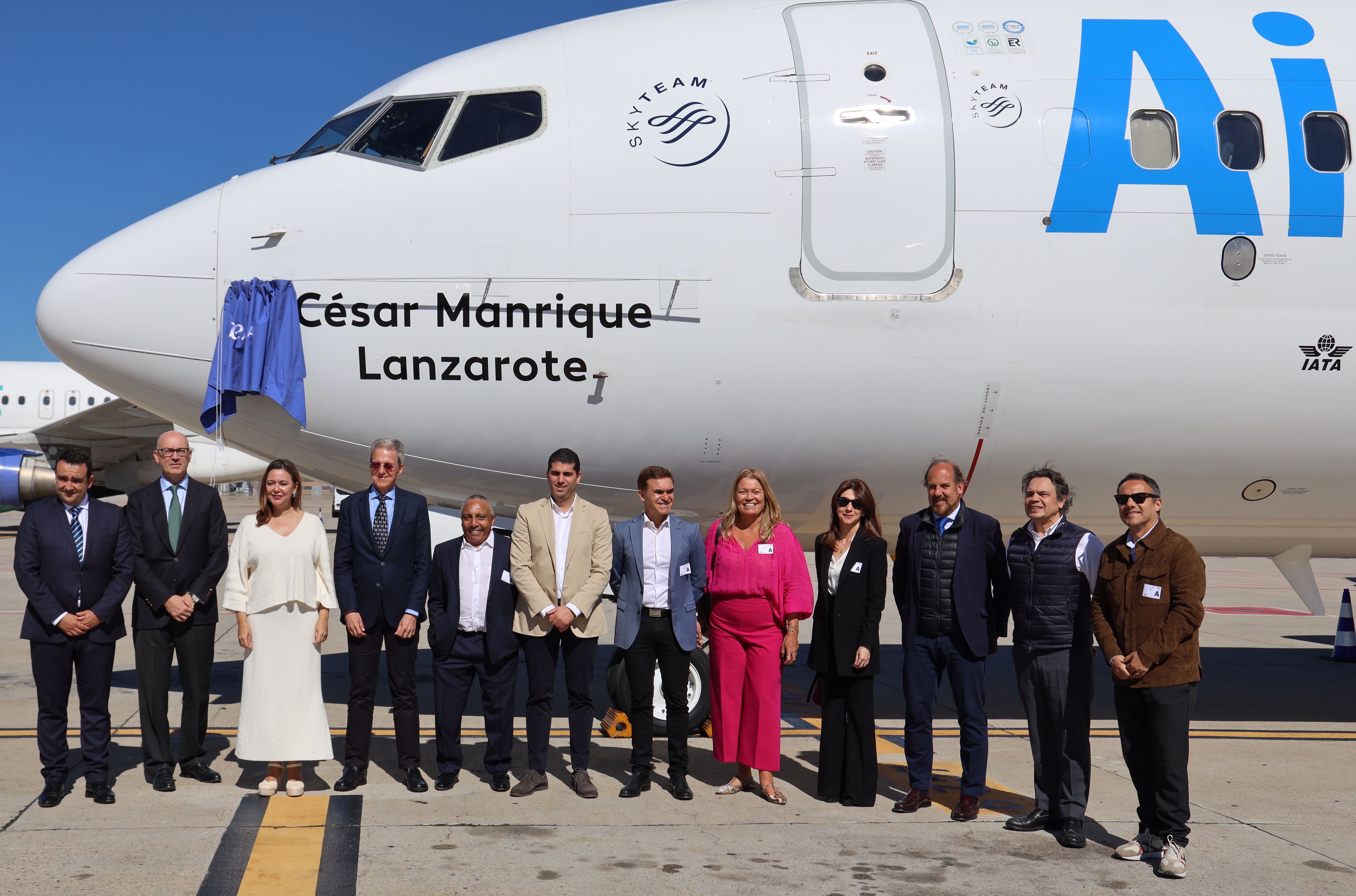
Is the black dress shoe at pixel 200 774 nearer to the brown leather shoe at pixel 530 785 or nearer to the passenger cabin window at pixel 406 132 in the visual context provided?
the brown leather shoe at pixel 530 785

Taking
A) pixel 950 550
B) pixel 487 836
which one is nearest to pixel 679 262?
pixel 950 550

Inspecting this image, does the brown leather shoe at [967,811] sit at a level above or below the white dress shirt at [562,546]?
below

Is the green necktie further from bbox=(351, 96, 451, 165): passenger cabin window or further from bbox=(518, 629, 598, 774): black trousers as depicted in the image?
bbox=(351, 96, 451, 165): passenger cabin window

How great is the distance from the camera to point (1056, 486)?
229 inches

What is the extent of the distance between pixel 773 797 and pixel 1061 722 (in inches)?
65.1

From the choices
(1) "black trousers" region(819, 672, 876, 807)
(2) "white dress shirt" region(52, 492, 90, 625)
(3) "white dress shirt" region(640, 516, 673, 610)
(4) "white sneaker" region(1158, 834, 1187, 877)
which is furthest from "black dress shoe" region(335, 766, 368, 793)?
(4) "white sneaker" region(1158, 834, 1187, 877)

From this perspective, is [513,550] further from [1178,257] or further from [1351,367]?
[1351,367]

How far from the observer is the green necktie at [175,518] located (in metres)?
6.48

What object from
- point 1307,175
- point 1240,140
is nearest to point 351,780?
point 1240,140

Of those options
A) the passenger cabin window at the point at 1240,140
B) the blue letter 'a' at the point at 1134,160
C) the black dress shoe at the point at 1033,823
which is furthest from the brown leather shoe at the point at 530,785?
the passenger cabin window at the point at 1240,140

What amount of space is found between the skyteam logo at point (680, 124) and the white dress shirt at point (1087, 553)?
10.2ft

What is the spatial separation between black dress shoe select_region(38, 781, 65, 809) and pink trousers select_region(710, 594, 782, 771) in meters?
3.65

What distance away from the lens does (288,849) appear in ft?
17.4

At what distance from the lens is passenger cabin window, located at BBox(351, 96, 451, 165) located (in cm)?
712
